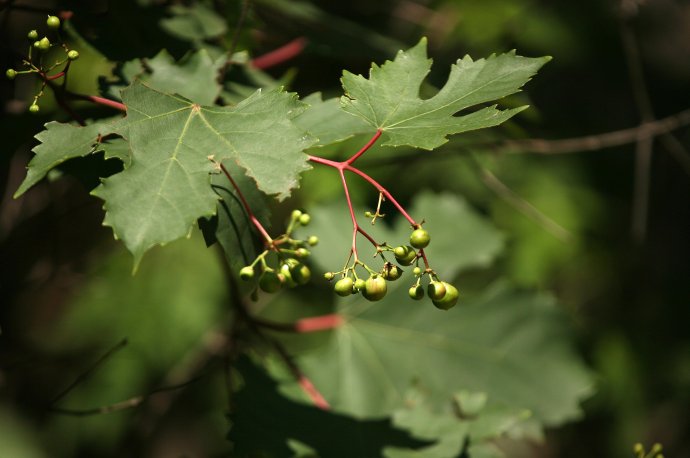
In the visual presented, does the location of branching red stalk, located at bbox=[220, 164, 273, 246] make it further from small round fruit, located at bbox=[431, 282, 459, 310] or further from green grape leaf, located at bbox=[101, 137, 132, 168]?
small round fruit, located at bbox=[431, 282, 459, 310]

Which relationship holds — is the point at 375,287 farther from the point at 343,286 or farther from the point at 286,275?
the point at 286,275

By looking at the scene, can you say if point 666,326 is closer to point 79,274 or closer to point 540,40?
point 540,40

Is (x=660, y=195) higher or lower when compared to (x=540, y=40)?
lower

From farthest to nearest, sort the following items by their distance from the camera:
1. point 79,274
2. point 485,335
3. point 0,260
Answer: point 79,274, point 0,260, point 485,335

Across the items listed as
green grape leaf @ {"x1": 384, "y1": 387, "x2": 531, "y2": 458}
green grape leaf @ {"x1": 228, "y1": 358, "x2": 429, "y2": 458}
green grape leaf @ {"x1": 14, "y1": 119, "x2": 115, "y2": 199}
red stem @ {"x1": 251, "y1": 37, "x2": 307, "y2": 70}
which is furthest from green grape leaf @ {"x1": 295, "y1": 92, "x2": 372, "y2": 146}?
green grape leaf @ {"x1": 384, "y1": 387, "x2": 531, "y2": 458}

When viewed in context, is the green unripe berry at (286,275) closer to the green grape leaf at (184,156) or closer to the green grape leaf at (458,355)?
the green grape leaf at (184,156)

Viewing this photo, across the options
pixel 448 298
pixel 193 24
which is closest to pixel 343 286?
pixel 448 298

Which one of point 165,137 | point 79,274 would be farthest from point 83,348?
point 165,137
